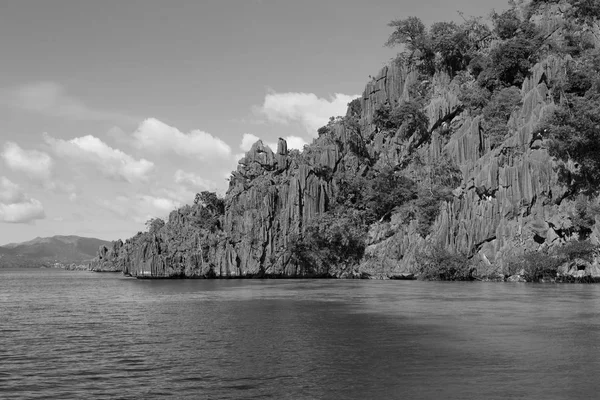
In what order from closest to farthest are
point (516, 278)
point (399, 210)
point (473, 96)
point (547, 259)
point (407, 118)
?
1. point (547, 259)
2. point (516, 278)
3. point (399, 210)
4. point (473, 96)
5. point (407, 118)

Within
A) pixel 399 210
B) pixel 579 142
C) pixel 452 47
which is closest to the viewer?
pixel 579 142

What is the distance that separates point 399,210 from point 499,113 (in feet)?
81.1

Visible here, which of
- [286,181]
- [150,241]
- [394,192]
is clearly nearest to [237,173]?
[286,181]

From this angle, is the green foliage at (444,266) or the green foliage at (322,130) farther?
the green foliage at (322,130)

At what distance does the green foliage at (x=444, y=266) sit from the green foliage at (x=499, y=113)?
74.4ft

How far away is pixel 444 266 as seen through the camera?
8850 cm

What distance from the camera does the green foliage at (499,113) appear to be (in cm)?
9912

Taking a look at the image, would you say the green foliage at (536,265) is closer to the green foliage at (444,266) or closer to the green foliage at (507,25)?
the green foliage at (444,266)

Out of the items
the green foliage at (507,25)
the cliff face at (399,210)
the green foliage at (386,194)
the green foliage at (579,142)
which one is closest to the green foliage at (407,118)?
the cliff face at (399,210)

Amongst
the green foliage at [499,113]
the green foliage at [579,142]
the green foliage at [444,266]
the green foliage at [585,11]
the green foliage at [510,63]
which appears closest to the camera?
the green foliage at [579,142]

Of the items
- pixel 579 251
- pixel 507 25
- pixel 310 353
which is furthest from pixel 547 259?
pixel 310 353

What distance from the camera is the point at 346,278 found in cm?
10875

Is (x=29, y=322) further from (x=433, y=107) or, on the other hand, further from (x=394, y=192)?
(x=433, y=107)

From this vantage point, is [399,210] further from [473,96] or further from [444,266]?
[473,96]
